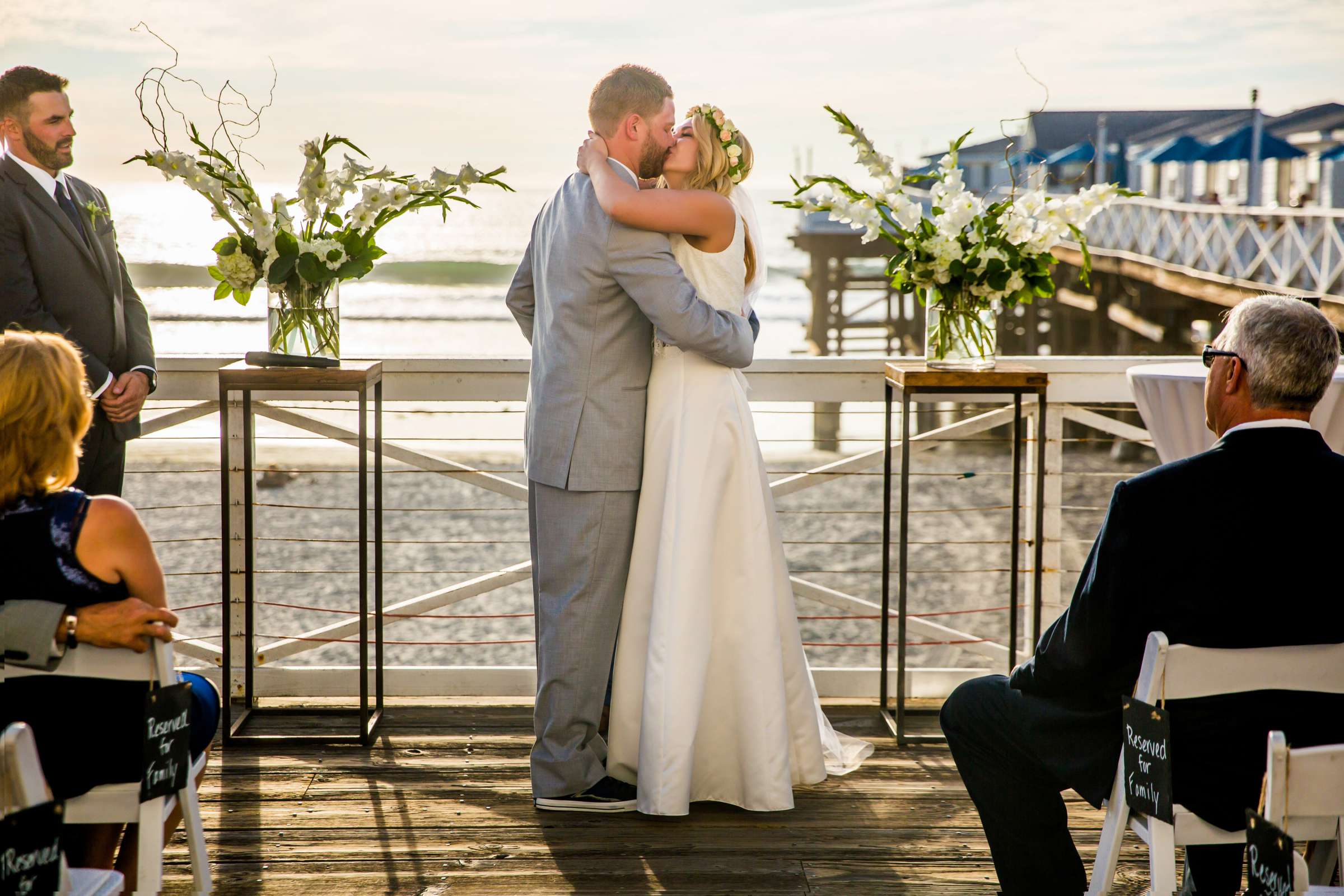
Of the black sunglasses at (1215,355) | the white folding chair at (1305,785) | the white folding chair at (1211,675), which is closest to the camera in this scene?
the white folding chair at (1305,785)

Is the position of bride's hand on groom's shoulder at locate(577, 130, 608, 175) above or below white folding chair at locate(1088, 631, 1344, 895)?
above

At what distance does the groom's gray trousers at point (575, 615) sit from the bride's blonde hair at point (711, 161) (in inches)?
28.6

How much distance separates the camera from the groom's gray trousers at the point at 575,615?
2.85 meters

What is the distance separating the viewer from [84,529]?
1.83 m

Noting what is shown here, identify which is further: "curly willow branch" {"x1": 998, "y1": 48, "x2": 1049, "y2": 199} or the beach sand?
the beach sand

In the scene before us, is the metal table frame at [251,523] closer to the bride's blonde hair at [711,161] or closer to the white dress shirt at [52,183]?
the white dress shirt at [52,183]

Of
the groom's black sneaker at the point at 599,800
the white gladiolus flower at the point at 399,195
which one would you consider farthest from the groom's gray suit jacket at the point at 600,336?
the groom's black sneaker at the point at 599,800

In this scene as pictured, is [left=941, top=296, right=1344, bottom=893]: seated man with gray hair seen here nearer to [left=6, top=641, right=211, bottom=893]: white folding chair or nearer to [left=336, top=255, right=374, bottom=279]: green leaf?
[left=6, top=641, right=211, bottom=893]: white folding chair

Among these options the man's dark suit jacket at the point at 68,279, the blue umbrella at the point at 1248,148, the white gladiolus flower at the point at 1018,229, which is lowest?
the man's dark suit jacket at the point at 68,279

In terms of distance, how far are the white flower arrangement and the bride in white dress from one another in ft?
1.62

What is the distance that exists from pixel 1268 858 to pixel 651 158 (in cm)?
197

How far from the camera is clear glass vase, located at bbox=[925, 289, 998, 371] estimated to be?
11.0 feet

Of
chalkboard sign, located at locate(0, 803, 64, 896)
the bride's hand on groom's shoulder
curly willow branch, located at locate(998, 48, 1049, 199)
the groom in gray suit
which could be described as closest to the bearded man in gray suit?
the groom in gray suit

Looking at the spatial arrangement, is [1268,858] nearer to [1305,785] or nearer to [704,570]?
[1305,785]
